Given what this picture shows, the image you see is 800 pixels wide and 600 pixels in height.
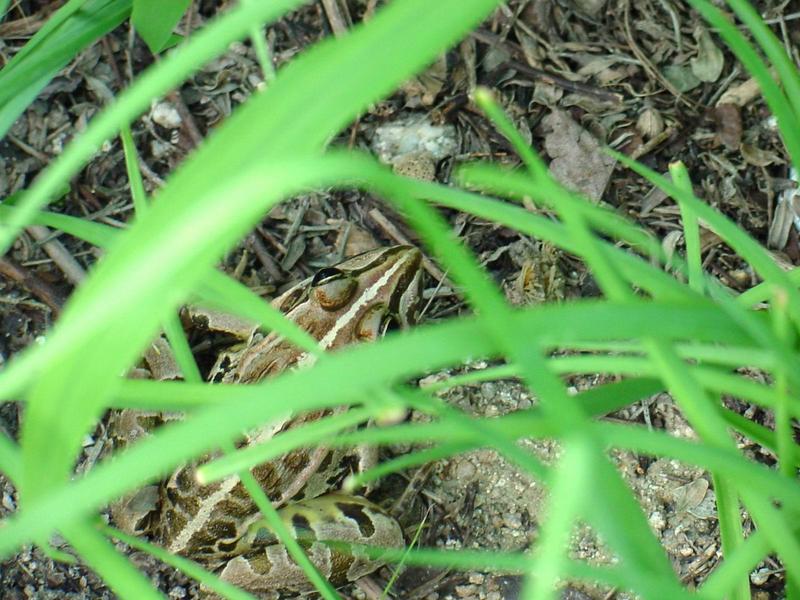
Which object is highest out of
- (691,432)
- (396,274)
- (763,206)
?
(396,274)

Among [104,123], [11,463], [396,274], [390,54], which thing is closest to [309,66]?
[390,54]

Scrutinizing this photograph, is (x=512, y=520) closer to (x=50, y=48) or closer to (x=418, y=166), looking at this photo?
(x=418, y=166)

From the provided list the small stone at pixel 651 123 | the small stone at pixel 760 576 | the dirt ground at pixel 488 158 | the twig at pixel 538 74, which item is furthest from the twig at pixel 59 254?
the small stone at pixel 760 576

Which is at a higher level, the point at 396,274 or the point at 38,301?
the point at 38,301

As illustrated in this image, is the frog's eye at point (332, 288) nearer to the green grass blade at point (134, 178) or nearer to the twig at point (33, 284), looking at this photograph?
the twig at point (33, 284)

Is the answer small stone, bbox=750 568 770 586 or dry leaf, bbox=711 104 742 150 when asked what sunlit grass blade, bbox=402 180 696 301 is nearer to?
small stone, bbox=750 568 770 586

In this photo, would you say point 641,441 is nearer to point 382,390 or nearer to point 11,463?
point 382,390
